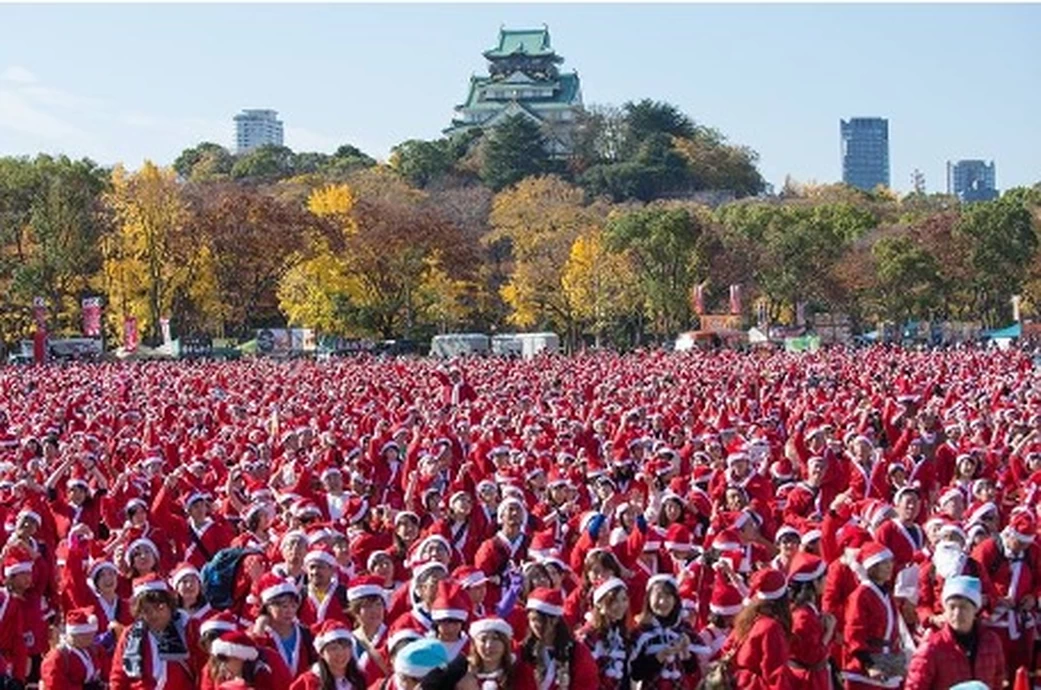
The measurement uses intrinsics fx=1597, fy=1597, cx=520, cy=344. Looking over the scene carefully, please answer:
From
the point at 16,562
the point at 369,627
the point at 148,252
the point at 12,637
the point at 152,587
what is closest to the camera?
the point at 369,627

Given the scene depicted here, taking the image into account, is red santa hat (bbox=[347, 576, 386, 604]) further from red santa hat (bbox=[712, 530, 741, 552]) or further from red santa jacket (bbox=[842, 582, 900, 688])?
red santa hat (bbox=[712, 530, 741, 552])

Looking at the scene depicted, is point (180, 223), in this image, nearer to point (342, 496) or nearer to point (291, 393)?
point (291, 393)

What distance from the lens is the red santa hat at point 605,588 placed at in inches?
294

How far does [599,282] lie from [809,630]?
56.6 meters

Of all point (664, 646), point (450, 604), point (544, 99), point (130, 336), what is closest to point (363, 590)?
point (450, 604)

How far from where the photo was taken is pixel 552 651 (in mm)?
6770

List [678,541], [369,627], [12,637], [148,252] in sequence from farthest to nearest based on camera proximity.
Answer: [148,252]
[678,541]
[12,637]
[369,627]

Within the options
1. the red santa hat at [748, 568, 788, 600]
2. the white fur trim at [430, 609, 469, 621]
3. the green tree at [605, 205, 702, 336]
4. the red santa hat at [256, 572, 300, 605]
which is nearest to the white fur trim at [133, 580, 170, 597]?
the red santa hat at [256, 572, 300, 605]

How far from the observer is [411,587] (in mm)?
8047

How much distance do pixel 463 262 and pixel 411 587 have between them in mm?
54692

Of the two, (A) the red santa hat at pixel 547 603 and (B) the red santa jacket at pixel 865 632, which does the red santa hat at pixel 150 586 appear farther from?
(B) the red santa jacket at pixel 865 632

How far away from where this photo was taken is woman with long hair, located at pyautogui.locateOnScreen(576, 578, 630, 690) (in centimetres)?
735

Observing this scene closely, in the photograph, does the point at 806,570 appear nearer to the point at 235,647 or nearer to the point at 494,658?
the point at 494,658

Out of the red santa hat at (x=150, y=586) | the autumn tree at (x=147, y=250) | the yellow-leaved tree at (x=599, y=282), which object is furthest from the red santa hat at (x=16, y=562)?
the yellow-leaved tree at (x=599, y=282)
